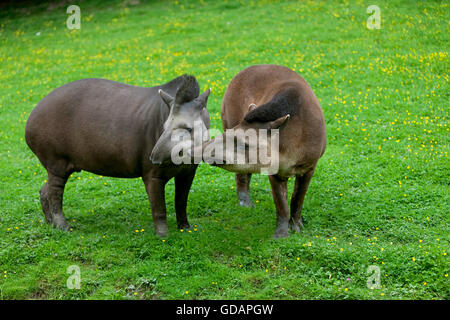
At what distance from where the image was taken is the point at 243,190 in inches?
368

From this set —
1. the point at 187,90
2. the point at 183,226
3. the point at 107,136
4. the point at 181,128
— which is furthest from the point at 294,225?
the point at 107,136

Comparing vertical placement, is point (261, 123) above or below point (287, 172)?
above

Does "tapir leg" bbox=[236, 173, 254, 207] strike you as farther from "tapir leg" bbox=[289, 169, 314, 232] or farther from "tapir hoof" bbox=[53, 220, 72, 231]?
"tapir hoof" bbox=[53, 220, 72, 231]

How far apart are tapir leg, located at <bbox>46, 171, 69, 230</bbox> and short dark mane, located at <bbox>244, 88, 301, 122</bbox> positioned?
3414mm

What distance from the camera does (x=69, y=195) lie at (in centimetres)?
1038

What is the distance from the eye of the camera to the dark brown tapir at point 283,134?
22.5 feet

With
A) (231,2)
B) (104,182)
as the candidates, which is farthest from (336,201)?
(231,2)

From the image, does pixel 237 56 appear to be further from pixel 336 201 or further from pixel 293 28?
pixel 336 201

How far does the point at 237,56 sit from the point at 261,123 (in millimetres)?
12009

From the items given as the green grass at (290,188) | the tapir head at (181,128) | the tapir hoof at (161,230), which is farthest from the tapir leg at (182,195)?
the tapir head at (181,128)

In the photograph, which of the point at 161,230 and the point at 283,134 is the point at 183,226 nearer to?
the point at 161,230

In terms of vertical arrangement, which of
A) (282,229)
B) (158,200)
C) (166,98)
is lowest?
(282,229)

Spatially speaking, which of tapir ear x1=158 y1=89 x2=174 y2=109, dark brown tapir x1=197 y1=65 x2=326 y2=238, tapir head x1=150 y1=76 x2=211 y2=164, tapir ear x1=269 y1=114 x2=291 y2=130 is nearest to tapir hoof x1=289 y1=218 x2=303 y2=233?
dark brown tapir x1=197 y1=65 x2=326 y2=238

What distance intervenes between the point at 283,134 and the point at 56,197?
393 cm
